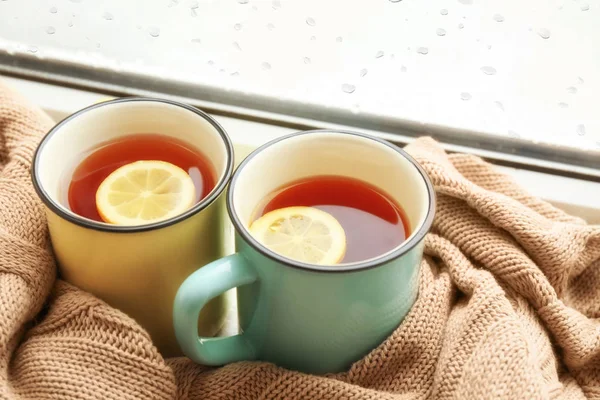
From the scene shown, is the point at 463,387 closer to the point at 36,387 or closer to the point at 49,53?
the point at 36,387

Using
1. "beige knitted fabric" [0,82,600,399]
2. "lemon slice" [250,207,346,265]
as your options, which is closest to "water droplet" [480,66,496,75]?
"beige knitted fabric" [0,82,600,399]

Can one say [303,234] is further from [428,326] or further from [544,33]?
[544,33]

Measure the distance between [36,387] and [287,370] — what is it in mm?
167

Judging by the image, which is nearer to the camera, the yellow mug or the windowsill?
the yellow mug

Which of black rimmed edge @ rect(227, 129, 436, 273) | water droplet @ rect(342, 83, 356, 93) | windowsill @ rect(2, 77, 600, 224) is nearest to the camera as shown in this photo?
black rimmed edge @ rect(227, 129, 436, 273)

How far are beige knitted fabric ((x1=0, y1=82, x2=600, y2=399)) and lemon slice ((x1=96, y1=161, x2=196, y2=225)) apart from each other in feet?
0.21

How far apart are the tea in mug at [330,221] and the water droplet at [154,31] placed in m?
0.37

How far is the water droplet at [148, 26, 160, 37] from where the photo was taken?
797 mm

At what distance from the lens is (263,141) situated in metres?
0.69

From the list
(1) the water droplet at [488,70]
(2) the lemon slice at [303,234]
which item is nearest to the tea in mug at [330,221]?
(2) the lemon slice at [303,234]

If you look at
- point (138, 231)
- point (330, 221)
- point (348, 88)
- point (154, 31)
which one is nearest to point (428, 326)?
point (330, 221)

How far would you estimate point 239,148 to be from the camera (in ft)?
2.23

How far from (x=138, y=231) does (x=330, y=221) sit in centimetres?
13

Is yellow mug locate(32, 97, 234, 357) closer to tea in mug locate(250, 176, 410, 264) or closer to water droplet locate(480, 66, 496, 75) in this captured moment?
tea in mug locate(250, 176, 410, 264)
